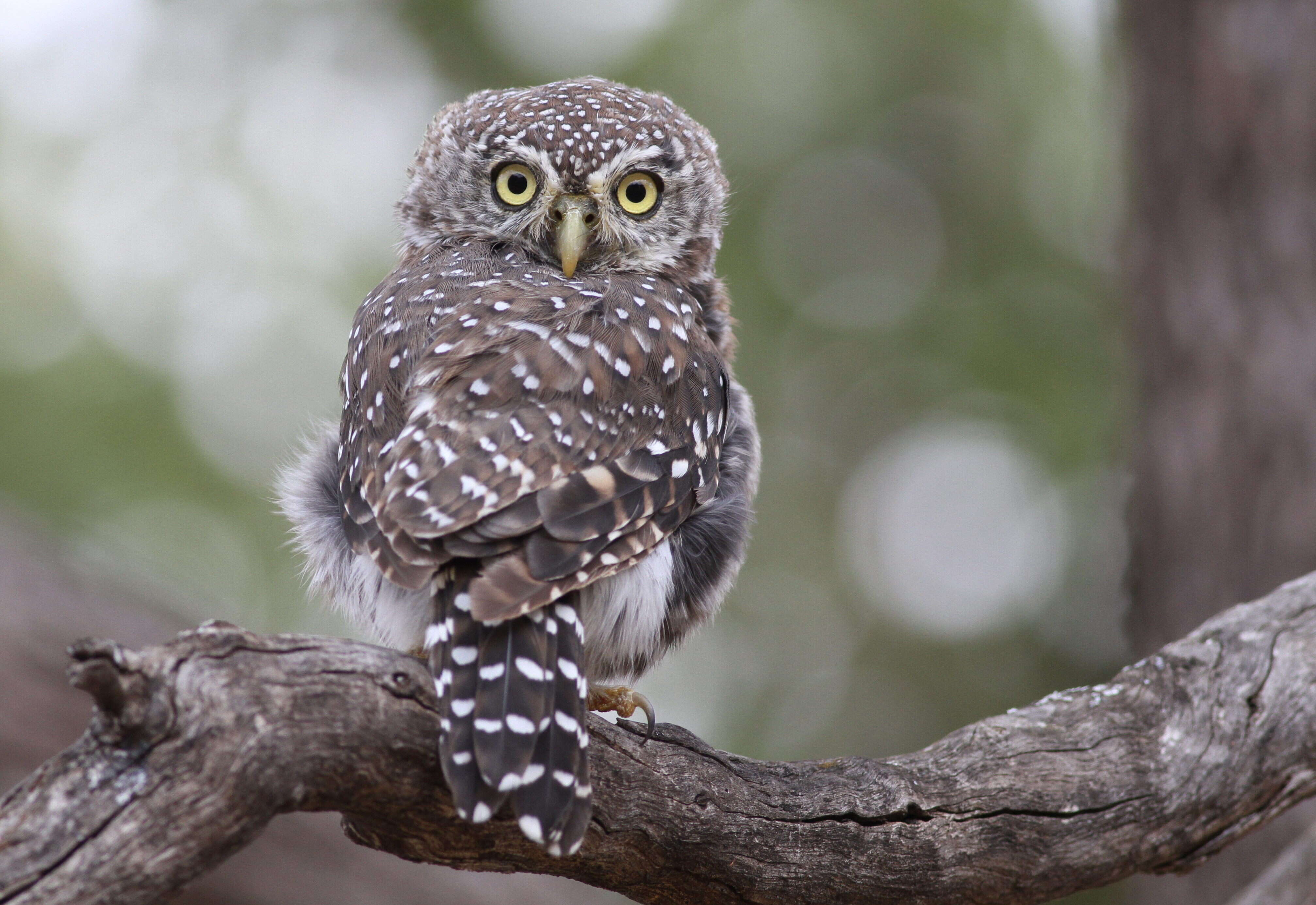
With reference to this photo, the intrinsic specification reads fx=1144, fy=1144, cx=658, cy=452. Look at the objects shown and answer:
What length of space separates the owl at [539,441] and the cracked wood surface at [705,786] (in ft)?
0.74

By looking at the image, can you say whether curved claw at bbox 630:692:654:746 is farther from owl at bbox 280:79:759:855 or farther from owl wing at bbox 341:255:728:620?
owl wing at bbox 341:255:728:620

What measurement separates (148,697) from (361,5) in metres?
9.99

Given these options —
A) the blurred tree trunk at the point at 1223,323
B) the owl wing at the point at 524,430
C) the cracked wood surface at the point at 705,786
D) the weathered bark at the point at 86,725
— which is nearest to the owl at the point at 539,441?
the owl wing at the point at 524,430

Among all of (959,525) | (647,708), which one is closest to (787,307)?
(959,525)

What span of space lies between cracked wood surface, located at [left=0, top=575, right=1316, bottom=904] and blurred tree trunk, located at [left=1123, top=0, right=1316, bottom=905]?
166 cm

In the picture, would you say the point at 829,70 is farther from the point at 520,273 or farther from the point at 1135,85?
the point at 520,273

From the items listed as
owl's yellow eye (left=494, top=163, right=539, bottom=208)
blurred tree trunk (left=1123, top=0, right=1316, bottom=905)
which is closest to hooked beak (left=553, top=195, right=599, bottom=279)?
owl's yellow eye (left=494, top=163, right=539, bottom=208)

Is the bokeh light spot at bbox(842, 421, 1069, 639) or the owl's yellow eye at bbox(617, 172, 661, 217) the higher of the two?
the bokeh light spot at bbox(842, 421, 1069, 639)

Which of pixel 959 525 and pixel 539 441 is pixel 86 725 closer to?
pixel 539 441

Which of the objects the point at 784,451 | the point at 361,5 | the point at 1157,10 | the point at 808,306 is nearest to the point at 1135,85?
the point at 1157,10

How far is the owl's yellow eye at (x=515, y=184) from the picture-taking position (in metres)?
4.00

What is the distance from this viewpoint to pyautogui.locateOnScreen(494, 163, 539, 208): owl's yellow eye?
4000mm

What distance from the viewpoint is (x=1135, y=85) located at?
18.9 feet

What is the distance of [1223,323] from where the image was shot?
17.4 feet
